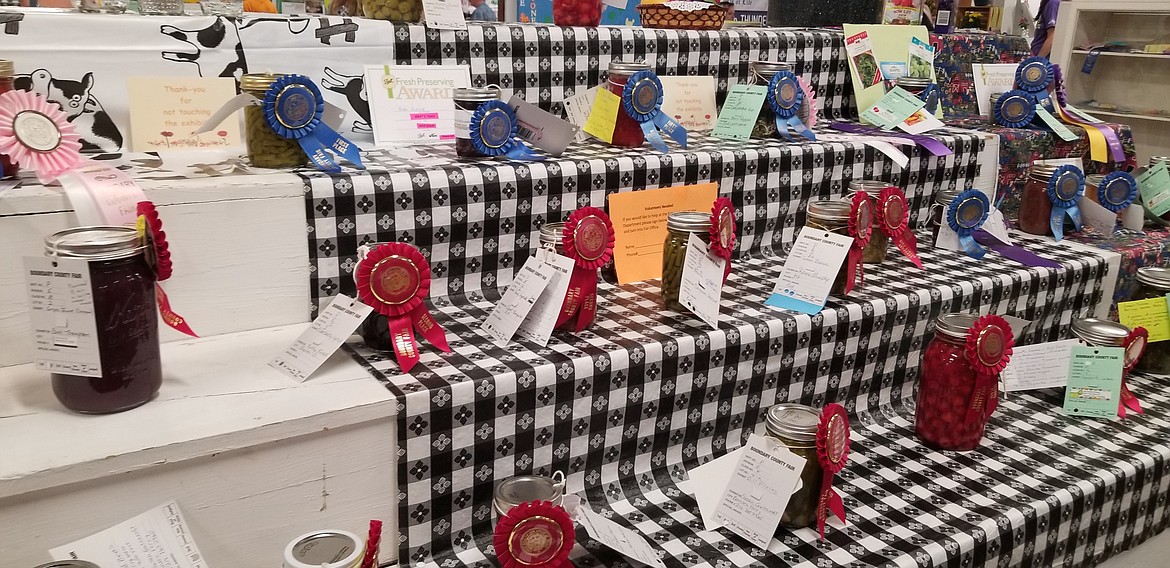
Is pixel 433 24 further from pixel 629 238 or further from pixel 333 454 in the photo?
pixel 333 454

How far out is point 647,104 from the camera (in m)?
1.67

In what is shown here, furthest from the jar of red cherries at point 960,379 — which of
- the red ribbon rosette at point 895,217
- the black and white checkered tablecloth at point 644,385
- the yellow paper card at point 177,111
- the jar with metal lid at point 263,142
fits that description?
the yellow paper card at point 177,111

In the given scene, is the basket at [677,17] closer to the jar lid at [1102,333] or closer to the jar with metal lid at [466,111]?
the jar with metal lid at [466,111]

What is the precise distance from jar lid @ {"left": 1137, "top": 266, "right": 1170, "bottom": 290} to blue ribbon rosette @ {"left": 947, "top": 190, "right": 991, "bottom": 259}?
1.15ft

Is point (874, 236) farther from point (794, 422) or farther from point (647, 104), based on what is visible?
point (794, 422)

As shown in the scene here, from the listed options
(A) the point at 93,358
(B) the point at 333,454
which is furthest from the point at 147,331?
(B) the point at 333,454

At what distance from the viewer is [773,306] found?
4.85 feet

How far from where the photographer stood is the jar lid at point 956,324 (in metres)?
1.38

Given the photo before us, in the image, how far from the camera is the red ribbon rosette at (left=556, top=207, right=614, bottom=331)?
124cm

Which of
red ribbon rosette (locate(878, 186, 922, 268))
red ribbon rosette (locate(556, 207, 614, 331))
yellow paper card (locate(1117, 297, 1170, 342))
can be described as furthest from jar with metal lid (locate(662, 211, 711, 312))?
yellow paper card (locate(1117, 297, 1170, 342))

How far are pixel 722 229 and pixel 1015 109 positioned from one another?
4.29ft

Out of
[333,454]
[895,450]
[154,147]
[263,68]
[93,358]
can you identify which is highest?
[263,68]

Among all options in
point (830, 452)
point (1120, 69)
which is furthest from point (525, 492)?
point (1120, 69)

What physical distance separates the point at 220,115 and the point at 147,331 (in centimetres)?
47
